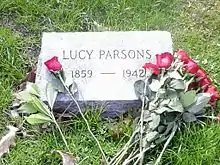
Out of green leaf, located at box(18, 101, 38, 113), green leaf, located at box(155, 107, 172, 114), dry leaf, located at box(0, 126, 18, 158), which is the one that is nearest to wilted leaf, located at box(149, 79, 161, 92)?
green leaf, located at box(155, 107, 172, 114)

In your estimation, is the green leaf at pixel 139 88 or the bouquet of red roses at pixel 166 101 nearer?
the bouquet of red roses at pixel 166 101

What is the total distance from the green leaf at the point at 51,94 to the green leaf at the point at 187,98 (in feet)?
1.94

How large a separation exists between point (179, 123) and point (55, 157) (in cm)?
59

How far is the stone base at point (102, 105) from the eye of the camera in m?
3.13

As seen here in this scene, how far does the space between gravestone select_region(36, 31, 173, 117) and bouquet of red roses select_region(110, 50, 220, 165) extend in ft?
0.35

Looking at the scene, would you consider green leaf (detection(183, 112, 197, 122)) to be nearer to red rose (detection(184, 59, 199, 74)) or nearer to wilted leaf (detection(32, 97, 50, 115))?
red rose (detection(184, 59, 199, 74))

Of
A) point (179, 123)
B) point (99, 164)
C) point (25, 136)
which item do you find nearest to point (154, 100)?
point (179, 123)

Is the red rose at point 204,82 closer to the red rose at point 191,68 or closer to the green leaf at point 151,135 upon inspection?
the red rose at point 191,68

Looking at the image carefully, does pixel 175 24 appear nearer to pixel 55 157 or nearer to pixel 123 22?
pixel 123 22

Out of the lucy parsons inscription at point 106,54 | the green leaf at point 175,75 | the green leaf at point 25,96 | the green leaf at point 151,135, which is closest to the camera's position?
the green leaf at point 151,135

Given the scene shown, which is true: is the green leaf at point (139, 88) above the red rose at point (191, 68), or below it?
below

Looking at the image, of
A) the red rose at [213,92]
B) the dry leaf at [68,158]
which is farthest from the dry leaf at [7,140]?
the red rose at [213,92]

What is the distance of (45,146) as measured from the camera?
10.1 feet

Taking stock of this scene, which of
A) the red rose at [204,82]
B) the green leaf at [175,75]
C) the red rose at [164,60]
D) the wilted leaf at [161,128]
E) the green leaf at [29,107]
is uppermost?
the red rose at [164,60]
